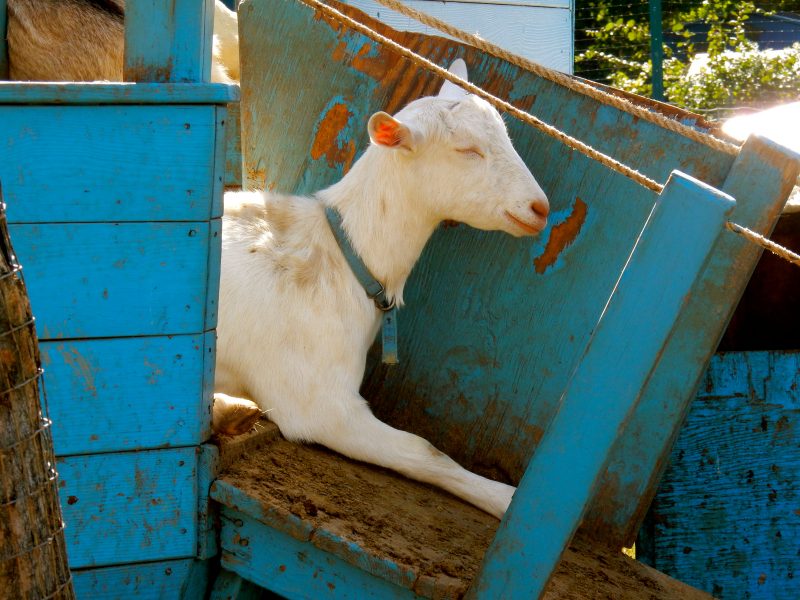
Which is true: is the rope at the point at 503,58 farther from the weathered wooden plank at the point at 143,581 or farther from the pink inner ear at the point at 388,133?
the weathered wooden plank at the point at 143,581

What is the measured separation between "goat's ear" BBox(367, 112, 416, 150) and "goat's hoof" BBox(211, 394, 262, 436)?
870 millimetres

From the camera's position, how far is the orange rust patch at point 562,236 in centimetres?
322

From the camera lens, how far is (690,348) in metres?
3.03

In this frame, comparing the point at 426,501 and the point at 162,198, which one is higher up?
the point at 162,198

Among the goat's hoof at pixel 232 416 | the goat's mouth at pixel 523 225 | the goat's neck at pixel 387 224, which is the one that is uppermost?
the goat's mouth at pixel 523 225

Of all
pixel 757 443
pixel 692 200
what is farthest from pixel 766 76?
pixel 692 200

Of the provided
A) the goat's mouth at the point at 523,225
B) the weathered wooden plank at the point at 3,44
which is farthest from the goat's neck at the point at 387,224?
the weathered wooden plank at the point at 3,44

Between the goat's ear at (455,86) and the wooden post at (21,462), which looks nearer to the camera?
the wooden post at (21,462)

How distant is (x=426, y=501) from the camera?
9.26 feet

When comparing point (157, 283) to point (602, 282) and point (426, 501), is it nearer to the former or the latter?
point (426, 501)

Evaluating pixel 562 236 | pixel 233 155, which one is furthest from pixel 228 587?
pixel 233 155

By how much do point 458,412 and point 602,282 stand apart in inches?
25.1

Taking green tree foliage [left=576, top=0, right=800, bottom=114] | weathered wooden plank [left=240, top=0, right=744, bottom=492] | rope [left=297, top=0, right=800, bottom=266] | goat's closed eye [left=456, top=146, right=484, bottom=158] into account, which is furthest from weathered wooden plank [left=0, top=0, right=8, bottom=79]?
green tree foliage [left=576, top=0, right=800, bottom=114]

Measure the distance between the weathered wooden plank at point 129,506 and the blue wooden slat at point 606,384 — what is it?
793 mm
